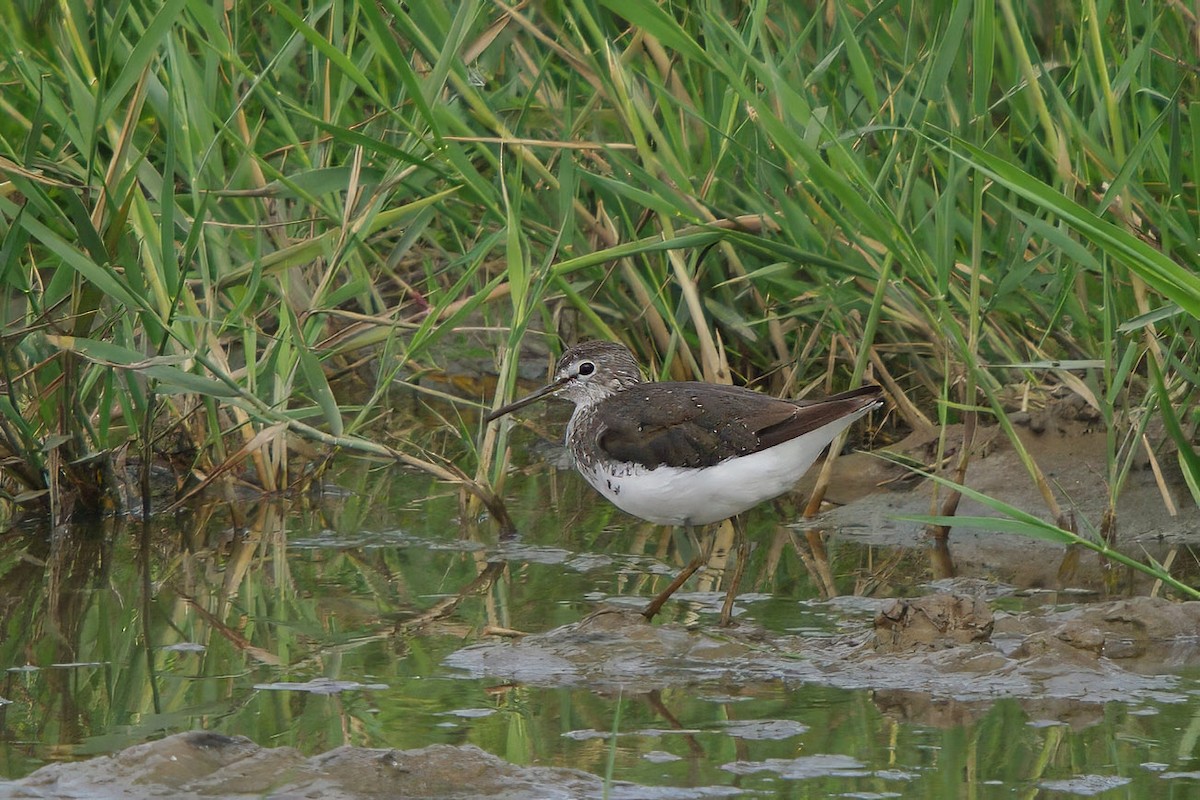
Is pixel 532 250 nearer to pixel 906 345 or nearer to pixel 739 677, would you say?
pixel 906 345

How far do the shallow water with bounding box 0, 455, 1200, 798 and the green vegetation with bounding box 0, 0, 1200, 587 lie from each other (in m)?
0.41

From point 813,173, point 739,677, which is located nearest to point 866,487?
point 813,173

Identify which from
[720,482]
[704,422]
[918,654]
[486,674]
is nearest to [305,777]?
[486,674]

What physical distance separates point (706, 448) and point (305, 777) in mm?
2121

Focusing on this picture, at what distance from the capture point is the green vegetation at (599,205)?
516 centimetres

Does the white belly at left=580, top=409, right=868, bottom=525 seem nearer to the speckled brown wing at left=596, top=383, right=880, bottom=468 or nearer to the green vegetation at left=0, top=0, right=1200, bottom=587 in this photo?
the speckled brown wing at left=596, top=383, right=880, bottom=468

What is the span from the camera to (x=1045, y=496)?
18.0 feet

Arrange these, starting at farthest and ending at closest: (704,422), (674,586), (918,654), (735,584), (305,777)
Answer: (704,422)
(674,586)
(735,584)
(918,654)
(305,777)

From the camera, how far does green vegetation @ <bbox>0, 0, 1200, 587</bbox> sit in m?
5.16

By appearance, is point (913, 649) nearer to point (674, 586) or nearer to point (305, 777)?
point (674, 586)

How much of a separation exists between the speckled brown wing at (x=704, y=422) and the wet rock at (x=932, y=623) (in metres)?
0.82

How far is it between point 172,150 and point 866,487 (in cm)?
293

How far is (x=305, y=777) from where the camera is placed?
3.36 metres

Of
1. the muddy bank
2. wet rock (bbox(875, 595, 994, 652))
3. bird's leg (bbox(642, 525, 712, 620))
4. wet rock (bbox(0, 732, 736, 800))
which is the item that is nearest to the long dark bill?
bird's leg (bbox(642, 525, 712, 620))
